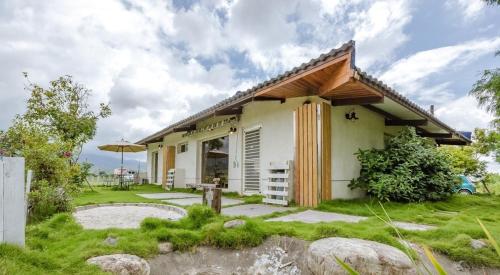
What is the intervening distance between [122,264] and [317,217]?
3.28m

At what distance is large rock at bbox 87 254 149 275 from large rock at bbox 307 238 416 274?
1.65 meters

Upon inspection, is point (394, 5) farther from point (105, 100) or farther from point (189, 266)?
point (105, 100)

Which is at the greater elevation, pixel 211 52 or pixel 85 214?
pixel 211 52

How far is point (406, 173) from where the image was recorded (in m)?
6.76

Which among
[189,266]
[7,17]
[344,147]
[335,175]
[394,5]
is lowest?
[189,266]

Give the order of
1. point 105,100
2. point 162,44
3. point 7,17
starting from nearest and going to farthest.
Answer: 1. point 7,17
2. point 162,44
3. point 105,100

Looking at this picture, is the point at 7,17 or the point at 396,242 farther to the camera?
the point at 7,17

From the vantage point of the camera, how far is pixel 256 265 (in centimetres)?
326

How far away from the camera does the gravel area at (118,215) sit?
4.81m

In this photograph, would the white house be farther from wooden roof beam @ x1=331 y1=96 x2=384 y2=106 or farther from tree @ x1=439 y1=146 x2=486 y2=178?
tree @ x1=439 y1=146 x2=486 y2=178

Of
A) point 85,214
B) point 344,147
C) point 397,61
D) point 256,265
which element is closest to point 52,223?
point 85,214

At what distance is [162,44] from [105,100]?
804 cm

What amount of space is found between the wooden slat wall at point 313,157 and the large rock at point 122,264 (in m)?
4.12

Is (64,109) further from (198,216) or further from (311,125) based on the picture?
(198,216)
